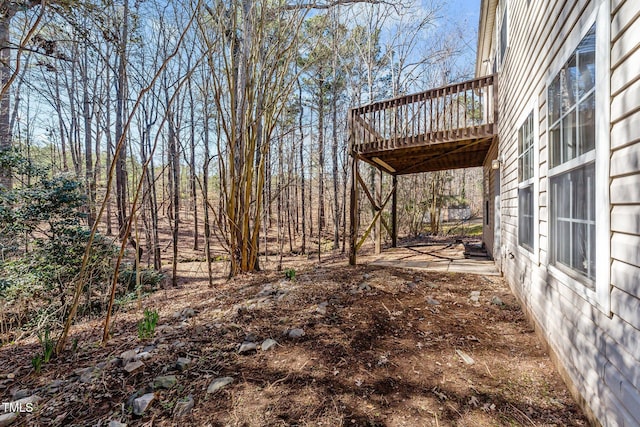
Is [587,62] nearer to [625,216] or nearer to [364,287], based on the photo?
[625,216]

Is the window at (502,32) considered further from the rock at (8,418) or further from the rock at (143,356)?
the rock at (8,418)

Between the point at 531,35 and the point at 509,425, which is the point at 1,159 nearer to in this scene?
the point at 509,425

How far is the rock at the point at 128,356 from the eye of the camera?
7.38 ft

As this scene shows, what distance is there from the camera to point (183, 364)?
85.7 inches

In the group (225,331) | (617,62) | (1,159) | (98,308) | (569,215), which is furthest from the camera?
(98,308)

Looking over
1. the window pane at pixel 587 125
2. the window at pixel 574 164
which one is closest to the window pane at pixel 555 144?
the window at pixel 574 164

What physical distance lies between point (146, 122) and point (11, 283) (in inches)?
247

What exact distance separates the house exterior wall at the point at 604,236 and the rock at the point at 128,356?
310cm

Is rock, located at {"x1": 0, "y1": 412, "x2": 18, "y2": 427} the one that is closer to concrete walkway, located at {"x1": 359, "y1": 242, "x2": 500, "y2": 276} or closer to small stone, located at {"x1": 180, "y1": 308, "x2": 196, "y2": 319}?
small stone, located at {"x1": 180, "y1": 308, "x2": 196, "y2": 319}

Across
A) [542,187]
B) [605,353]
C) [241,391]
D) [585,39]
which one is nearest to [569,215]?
[542,187]

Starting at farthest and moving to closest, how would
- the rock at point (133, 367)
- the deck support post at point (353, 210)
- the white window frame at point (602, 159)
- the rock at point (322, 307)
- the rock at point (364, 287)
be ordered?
1. the deck support post at point (353, 210)
2. the rock at point (364, 287)
3. the rock at point (322, 307)
4. the rock at point (133, 367)
5. the white window frame at point (602, 159)

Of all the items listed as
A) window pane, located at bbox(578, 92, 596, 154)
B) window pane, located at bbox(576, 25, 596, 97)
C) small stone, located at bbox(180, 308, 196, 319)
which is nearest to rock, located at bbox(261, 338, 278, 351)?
small stone, located at bbox(180, 308, 196, 319)

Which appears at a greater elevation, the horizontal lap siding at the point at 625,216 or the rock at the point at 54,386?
the horizontal lap siding at the point at 625,216

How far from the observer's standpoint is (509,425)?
1.63 m
